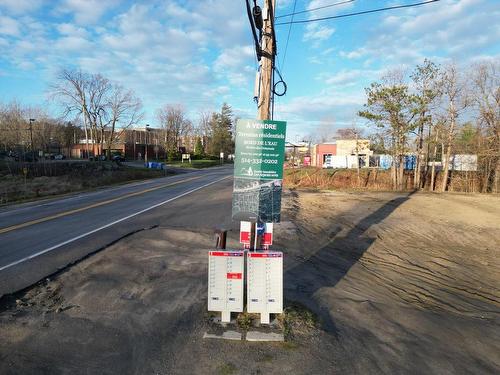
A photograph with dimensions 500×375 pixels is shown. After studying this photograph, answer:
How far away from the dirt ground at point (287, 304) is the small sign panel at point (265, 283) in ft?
1.50

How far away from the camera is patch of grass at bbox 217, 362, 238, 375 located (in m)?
4.04

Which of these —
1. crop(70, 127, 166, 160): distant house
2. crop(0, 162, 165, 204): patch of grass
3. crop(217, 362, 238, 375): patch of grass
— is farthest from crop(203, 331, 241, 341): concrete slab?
crop(70, 127, 166, 160): distant house

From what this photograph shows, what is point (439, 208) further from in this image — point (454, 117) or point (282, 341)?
point (282, 341)

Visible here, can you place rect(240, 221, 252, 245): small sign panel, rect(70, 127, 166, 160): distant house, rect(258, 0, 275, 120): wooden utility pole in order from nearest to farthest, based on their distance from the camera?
rect(240, 221, 252, 245): small sign panel < rect(258, 0, 275, 120): wooden utility pole < rect(70, 127, 166, 160): distant house

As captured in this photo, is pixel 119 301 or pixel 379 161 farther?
pixel 379 161

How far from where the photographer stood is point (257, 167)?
535 cm

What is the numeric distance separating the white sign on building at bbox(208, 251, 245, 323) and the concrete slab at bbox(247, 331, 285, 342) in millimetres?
412

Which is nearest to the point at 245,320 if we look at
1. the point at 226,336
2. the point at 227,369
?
the point at 226,336

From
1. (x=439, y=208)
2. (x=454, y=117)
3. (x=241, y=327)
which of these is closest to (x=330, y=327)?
(x=241, y=327)

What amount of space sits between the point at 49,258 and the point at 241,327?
16.6ft

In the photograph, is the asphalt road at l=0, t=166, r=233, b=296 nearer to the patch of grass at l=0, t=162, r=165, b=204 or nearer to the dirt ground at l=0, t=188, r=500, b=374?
the dirt ground at l=0, t=188, r=500, b=374

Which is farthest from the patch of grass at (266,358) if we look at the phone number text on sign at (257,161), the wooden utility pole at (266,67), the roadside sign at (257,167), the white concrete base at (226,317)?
the wooden utility pole at (266,67)

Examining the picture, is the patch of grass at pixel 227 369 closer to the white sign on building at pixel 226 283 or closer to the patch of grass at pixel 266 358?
the patch of grass at pixel 266 358

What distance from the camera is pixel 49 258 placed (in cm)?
792
